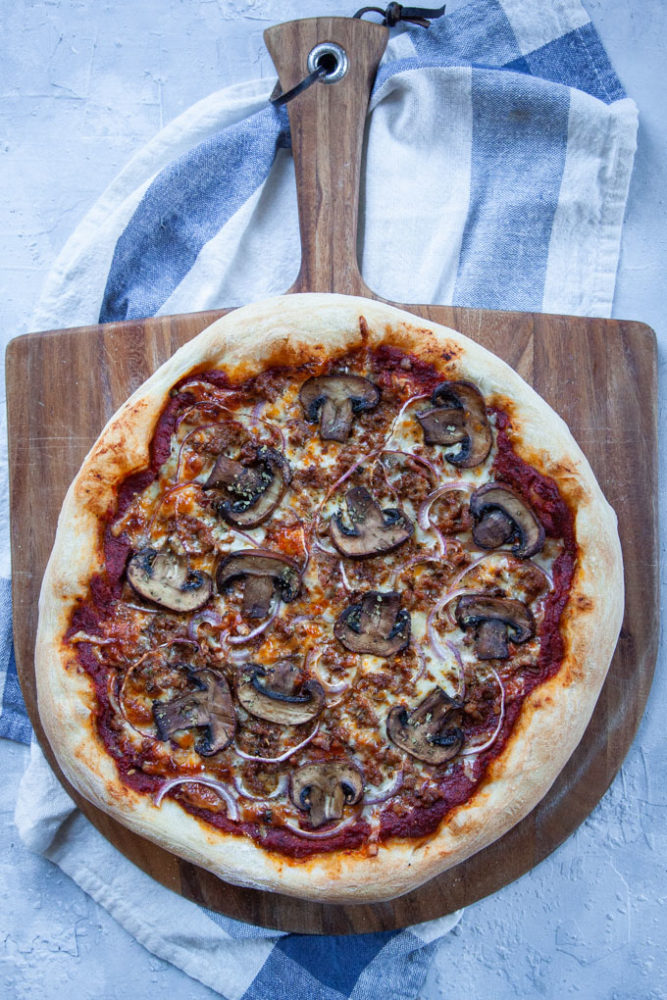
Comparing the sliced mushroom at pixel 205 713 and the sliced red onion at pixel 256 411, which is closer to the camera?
the sliced mushroom at pixel 205 713

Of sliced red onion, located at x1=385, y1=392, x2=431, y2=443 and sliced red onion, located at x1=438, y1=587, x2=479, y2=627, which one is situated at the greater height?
sliced red onion, located at x1=385, y1=392, x2=431, y2=443

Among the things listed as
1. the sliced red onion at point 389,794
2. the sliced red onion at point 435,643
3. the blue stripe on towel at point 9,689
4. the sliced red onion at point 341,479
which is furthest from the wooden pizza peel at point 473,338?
the sliced red onion at point 435,643

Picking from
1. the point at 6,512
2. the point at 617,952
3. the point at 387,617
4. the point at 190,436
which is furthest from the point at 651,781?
the point at 6,512

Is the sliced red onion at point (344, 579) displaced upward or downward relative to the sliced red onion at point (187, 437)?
downward

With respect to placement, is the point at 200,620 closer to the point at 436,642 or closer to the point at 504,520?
the point at 436,642

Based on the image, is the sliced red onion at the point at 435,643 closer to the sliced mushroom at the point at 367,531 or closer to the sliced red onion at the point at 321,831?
the sliced mushroom at the point at 367,531

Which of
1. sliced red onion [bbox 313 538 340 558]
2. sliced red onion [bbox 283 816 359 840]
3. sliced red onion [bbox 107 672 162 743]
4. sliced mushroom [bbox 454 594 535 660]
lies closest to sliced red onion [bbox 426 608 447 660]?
sliced mushroom [bbox 454 594 535 660]

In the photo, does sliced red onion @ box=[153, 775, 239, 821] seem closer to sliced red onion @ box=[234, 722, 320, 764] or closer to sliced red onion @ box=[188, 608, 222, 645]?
sliced red onion @ box=[234, 722, 320, 764]
